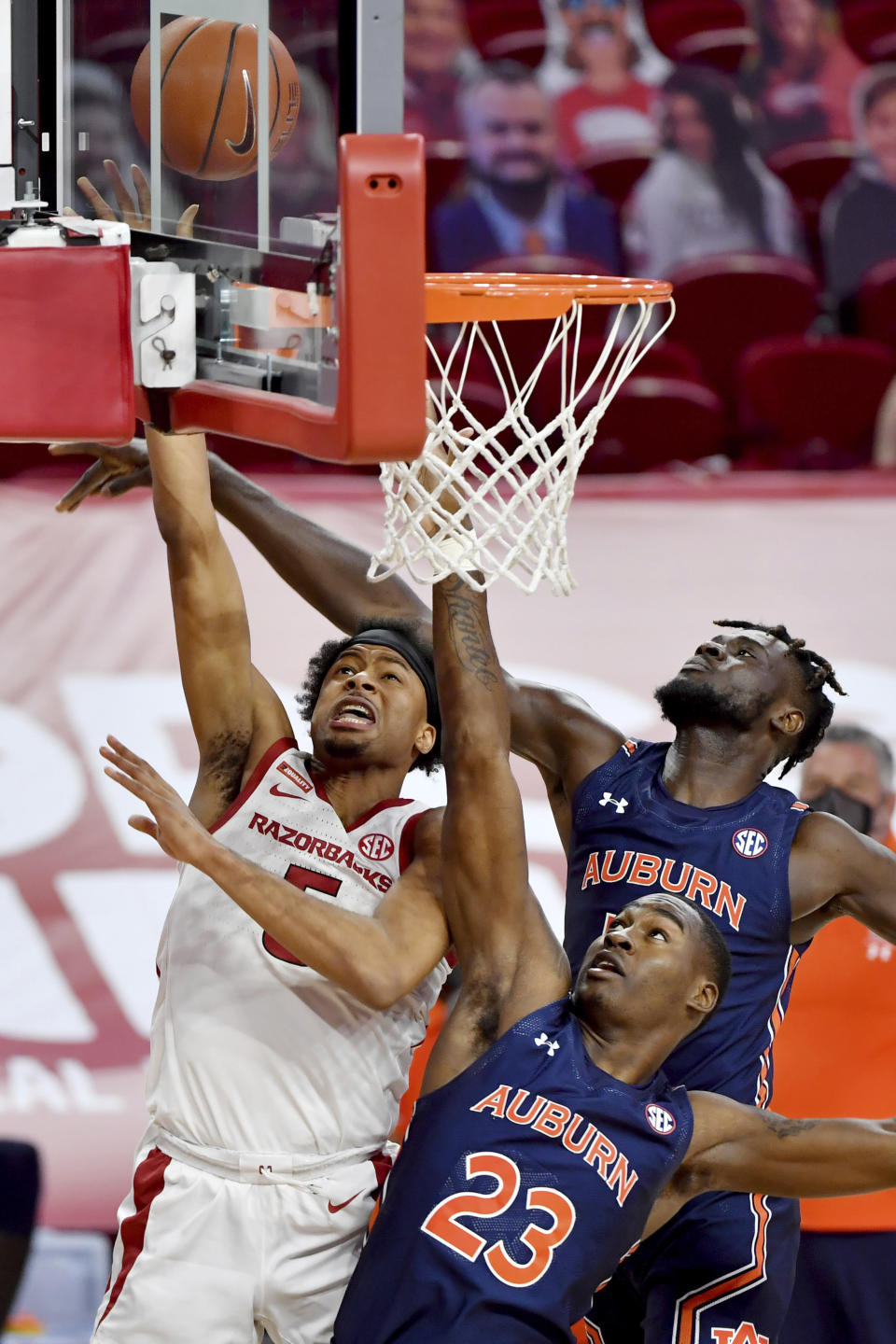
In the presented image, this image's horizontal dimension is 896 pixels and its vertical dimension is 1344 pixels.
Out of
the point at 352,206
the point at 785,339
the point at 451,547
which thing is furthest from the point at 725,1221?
the point at 785,339

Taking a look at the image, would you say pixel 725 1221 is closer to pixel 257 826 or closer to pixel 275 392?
pixel 257 826

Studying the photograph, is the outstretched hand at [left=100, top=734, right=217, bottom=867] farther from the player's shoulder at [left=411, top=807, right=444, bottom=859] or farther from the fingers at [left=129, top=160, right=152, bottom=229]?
the fingers at [left=129, top=160, right=152, bottom=229]

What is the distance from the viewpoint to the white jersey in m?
2.96

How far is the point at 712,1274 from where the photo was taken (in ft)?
11.0

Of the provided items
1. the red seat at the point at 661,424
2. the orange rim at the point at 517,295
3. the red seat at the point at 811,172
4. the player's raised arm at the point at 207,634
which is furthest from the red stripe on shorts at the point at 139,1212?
the red seat at the point at 811,172

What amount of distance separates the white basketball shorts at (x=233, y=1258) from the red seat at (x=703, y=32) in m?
7.51

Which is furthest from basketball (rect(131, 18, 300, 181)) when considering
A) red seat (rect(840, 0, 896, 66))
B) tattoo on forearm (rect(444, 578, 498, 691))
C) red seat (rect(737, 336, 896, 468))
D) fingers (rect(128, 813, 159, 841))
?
red seat (rect(840, 0, 896, 66))

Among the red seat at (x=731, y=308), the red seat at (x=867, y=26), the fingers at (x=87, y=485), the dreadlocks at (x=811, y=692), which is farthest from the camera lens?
the red seat at (x=867, y=26)

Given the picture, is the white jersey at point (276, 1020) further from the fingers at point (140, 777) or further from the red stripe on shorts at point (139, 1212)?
the fingers at point (140, 777)

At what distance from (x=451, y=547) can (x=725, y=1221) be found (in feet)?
4.80

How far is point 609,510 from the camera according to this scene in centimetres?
584

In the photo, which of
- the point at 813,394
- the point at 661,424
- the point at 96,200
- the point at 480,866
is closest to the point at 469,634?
the point at 480,866

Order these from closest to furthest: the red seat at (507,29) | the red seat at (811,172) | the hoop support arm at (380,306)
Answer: the hoop support arm at (380,306)
the red seat at (811,172)
the red seat at (507,29)

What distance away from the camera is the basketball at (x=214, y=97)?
270cm
